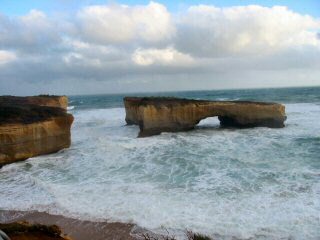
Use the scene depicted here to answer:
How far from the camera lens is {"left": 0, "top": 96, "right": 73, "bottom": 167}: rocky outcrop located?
14.5m

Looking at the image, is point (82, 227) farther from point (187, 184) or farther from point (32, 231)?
point (187, 184)

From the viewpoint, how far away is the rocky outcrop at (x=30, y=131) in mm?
14453

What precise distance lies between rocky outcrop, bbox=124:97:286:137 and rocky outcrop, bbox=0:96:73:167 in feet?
16.0

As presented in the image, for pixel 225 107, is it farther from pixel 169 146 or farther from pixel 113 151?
pixel 113 151

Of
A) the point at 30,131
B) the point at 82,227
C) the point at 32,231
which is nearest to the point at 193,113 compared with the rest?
the point at 30,131

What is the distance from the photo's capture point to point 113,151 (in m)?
15.8

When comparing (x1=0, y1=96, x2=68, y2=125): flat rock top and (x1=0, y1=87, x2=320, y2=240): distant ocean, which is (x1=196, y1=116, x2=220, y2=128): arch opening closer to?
(x1=0, y1=87, x2=320, y2=240): distant ocean

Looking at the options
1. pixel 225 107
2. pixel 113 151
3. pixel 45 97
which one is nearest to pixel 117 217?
pixel 113 151

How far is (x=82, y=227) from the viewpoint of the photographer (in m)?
8.55

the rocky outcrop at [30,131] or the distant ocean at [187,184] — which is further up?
the rocky outcrop at [30,131]

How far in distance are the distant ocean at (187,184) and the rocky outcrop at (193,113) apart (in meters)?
2.78

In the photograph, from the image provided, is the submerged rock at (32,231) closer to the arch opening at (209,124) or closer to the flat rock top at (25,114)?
the flat rock top at (25,114)

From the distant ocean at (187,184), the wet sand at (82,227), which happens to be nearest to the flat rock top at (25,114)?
the distant ocean at (187,184)

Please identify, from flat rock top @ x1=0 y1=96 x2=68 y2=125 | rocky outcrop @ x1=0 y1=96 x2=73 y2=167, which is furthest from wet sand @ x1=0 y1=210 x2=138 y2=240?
flat rock top @ x1=0 y1=96 x2=68 y2=125
